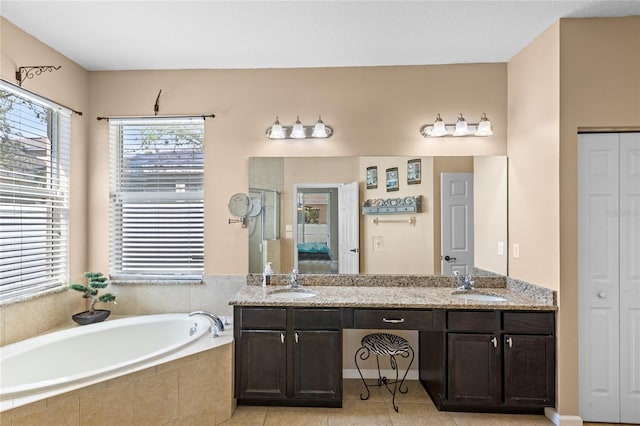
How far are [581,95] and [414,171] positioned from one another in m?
1.21

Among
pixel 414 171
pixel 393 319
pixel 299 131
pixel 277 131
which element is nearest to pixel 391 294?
pixel 393 319

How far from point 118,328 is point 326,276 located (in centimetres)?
169

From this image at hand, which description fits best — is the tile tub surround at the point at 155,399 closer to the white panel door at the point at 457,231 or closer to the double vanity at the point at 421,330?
the double vanity at the point at 421,330

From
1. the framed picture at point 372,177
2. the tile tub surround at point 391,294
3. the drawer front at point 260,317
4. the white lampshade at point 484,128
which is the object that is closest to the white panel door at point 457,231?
the tile tub surround at point 391,294

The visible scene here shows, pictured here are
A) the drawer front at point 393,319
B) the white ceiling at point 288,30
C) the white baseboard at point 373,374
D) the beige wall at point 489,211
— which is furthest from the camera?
the white baseboard at point 373,374

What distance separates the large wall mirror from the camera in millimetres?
2994

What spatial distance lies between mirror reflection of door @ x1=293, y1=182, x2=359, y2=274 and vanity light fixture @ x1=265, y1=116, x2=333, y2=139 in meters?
0.42

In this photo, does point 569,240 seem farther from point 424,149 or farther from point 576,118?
point 424,149

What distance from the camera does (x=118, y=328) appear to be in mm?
2842

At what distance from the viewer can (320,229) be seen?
120 inches

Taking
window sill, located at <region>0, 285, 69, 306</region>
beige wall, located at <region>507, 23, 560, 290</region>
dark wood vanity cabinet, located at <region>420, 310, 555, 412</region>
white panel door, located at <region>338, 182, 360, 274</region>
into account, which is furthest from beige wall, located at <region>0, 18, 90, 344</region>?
beige wall, located at <region>507, 23, 560, 290</region>

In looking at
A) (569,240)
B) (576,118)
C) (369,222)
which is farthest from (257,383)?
(576,118)

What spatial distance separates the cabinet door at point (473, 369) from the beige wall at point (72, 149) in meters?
2.95

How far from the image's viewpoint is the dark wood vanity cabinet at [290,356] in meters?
2.52
